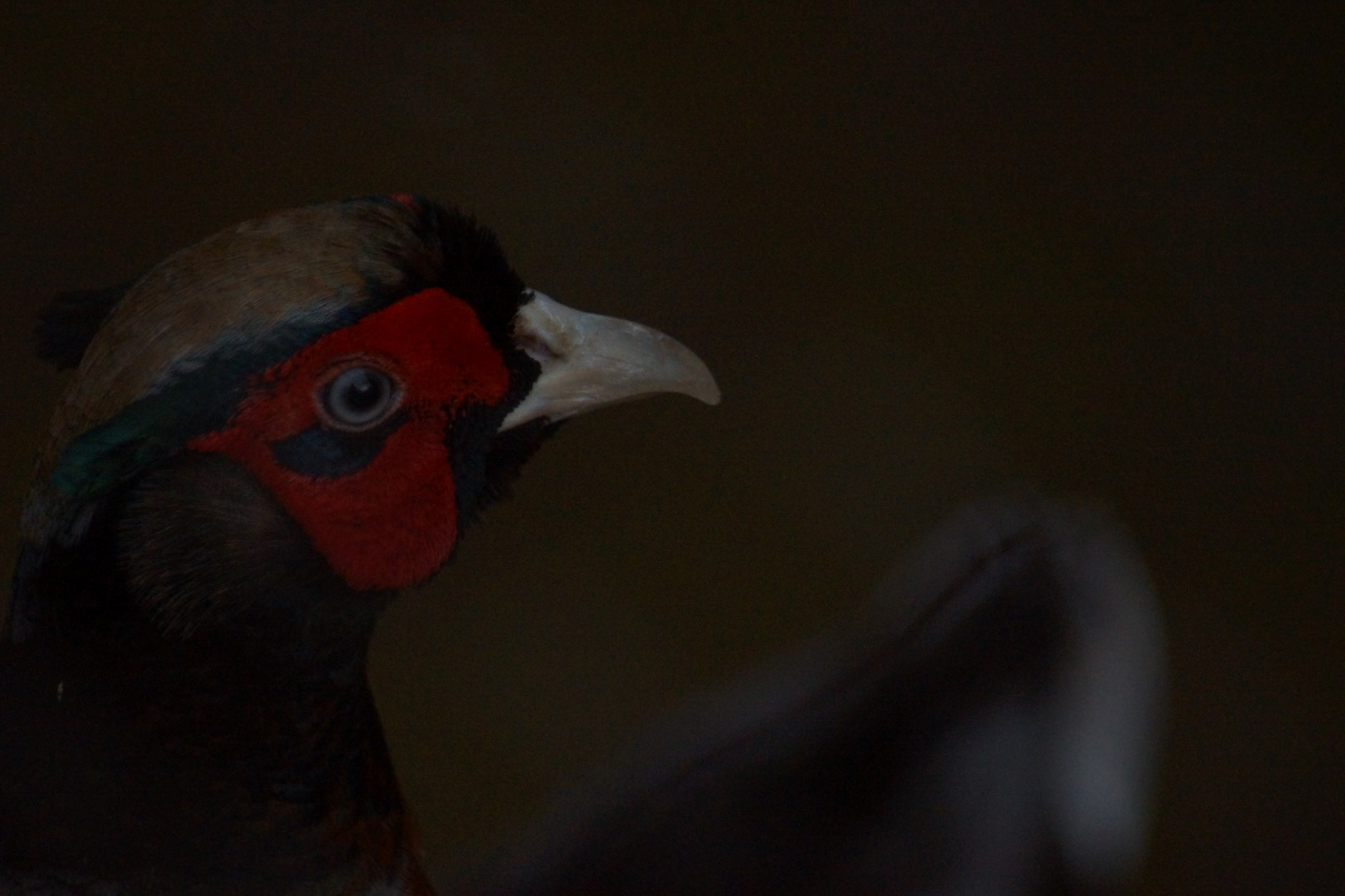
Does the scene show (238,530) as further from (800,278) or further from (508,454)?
(800,278)

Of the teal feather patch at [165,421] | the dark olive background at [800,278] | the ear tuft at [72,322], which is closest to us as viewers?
the teal feather patch at [165,421]

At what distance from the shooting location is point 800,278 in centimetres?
326

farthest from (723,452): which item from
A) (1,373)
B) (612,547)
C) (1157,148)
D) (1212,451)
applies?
(1,373)

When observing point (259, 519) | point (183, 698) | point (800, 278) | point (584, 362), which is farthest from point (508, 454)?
point (800, 278)

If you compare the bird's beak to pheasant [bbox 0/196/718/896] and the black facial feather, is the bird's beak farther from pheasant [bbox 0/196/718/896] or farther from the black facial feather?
the black facial feather

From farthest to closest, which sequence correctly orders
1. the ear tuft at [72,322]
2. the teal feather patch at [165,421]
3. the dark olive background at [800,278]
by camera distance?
the dark olive background at [800,278] → the ear tuft at [72,322] → the teal feather patch at [165,421]

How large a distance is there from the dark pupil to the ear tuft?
253mm

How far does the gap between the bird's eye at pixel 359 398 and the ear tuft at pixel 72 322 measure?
246mm

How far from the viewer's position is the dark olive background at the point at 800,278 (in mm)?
2762

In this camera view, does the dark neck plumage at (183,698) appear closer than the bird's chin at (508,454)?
Yes

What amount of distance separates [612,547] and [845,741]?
0.93 meters

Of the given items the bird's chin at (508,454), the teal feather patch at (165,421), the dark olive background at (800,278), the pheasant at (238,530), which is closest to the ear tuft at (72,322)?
the pheasant at (238,530)

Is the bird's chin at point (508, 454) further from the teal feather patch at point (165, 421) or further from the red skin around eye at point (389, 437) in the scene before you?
the teal feather patch at point (165, 421)

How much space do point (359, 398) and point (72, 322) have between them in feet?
1.03
